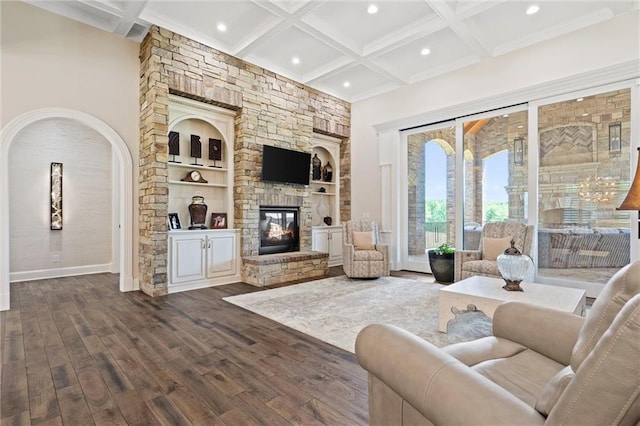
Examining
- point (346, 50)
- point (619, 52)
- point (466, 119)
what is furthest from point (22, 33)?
point (619, 52)

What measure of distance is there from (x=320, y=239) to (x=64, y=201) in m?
4.66

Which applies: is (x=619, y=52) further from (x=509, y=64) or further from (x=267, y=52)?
(x=267, y=52)

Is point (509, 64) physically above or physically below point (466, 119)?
above

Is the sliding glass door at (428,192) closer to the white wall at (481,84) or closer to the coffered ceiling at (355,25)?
the white wall at (481,84)

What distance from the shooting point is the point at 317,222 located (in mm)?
6891

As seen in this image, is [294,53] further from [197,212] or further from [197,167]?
[197,212]

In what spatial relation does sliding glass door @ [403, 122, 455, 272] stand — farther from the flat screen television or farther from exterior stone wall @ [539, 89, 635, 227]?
the flat screen television

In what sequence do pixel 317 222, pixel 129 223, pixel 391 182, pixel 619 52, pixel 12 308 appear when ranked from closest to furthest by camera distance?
pixel 12 308
pixel 619 52
pixel 129 223
pixel 391 182
pixel 317 222

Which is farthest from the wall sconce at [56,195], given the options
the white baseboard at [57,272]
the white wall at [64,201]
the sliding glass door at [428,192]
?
the sliding glass door at [428,192]

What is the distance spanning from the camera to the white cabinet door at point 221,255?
190 inches

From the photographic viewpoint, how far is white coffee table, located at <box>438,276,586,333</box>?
2.44m

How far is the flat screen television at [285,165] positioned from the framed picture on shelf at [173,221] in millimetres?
1472

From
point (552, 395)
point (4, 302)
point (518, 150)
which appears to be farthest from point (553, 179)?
point (4, 302)

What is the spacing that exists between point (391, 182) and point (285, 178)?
213 cm
